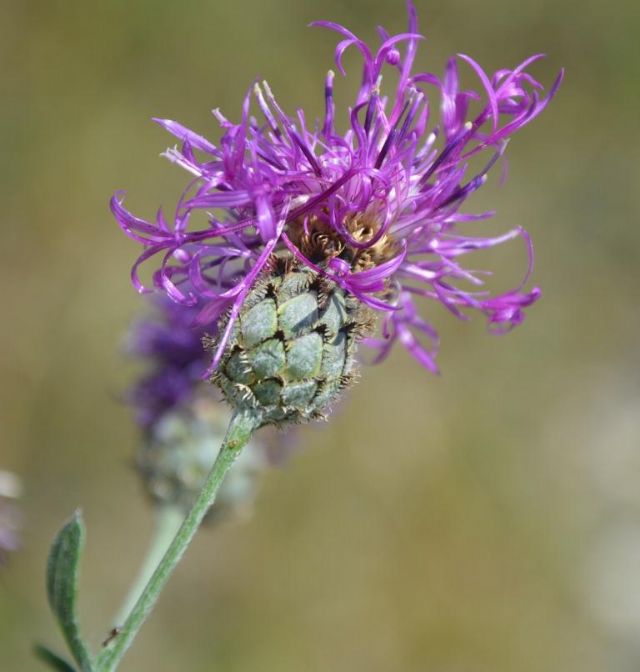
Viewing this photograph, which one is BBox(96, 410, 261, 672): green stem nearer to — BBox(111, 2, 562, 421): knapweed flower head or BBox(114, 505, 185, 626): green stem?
BBox(111, 2, 562, 421): knapweed flower head

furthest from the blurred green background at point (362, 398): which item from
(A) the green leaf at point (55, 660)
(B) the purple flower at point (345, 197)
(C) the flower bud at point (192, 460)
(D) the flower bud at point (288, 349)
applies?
(D) the flower bud at point (288, 349)

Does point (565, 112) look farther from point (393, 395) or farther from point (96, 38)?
point (96, 38)

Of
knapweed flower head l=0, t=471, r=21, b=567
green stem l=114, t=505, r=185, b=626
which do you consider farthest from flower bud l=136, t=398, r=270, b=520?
knapweed flower head l=0, t=471, r=21, b=567

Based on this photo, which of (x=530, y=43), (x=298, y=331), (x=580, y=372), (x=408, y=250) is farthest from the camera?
(x=530, y=43)

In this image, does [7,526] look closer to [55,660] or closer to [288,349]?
[55,660]

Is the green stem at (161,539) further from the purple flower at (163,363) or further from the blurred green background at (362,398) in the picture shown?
the blurred green background at (362,398)

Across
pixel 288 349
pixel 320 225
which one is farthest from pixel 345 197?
pixel 288 349

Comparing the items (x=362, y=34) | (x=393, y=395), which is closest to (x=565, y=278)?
(x=393, y=395)
